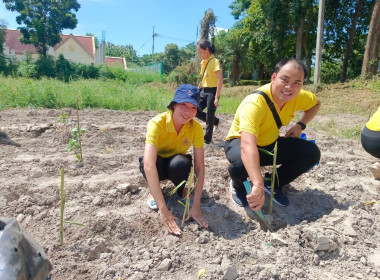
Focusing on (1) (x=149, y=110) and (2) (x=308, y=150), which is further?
(1) (x=149, y=110)

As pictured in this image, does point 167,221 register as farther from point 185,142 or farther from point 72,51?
point 72,51

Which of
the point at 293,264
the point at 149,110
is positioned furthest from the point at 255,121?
the point at 149,110

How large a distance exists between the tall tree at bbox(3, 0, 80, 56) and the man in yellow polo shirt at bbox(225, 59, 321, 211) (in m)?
23.1

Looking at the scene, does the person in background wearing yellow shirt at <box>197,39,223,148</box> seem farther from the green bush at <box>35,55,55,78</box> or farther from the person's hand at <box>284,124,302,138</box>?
the green bush at <box>35,55,55,78</box>

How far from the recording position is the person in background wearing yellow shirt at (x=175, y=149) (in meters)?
2.00

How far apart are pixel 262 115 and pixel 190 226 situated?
92cm

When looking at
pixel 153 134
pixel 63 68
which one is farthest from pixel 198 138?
pixel 63 68

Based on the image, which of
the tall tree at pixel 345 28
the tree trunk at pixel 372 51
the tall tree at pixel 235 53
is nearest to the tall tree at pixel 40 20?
the tall tree at pixel 235 53

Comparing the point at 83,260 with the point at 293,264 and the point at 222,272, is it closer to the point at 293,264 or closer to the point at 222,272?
the point at 222,272

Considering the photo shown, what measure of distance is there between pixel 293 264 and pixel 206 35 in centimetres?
1687

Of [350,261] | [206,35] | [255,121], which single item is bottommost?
[350,261]

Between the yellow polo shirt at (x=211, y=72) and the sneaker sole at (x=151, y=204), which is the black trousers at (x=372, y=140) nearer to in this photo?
the sneaker sole at (x=151, y=204)

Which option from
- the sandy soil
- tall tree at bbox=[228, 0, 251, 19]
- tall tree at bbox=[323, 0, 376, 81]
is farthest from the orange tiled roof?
the sandy soil

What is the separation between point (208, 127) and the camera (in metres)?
4.16
